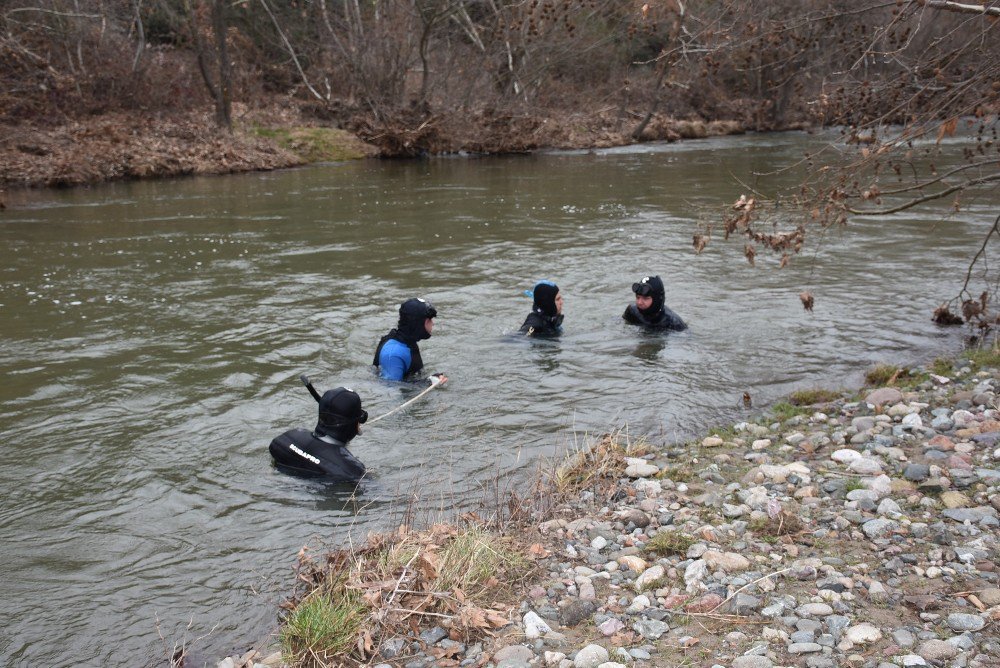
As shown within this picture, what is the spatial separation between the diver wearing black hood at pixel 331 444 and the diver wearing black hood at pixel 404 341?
2097 mm

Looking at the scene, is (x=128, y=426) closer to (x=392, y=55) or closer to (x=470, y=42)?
(x=392, y=55)

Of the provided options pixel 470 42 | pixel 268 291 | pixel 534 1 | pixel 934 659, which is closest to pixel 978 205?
pixel 534 1

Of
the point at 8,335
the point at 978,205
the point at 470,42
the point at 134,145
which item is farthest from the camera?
the point at 470,42

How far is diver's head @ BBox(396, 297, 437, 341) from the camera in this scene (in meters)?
9.19

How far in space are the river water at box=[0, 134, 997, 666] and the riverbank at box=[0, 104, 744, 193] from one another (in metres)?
4.96

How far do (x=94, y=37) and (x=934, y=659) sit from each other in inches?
1411

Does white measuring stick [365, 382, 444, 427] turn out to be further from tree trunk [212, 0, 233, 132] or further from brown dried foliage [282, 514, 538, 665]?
tree trunk [212, 0, 233, 132]

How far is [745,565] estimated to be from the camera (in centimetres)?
484

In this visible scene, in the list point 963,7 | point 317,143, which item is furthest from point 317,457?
point 317,143

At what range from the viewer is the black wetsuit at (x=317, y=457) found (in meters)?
7.12

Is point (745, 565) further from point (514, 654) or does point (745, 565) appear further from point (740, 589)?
point (514, 654)

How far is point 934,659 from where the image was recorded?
3729 millimetres

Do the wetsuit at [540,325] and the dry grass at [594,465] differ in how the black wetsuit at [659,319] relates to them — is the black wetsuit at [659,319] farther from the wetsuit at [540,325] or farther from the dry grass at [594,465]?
the dry grass at [594,465]

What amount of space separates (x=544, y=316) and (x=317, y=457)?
15.0 feet
